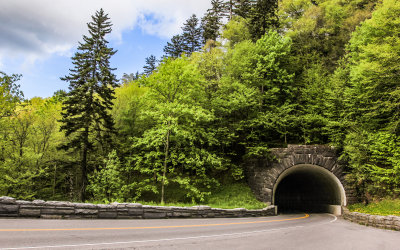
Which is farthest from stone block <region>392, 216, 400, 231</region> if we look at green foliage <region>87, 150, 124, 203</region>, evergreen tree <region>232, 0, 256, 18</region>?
evergreen tree <region>232, 0, 256, 18</region>

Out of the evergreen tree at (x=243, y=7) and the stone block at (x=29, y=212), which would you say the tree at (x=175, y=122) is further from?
the evergreen tree at (x=243, y=7)

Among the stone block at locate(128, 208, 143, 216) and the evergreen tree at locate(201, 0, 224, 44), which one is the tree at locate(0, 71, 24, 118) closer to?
the stone block at locate(128, 208, 143, 216)

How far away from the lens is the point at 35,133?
71.3 feet

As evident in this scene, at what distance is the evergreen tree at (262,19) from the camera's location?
2997 cm

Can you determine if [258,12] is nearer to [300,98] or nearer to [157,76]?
[300,98]

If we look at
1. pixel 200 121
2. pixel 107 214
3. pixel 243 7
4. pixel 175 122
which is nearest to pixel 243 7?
pixel 243 7

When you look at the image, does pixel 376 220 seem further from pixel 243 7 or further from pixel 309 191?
pixel 243 7

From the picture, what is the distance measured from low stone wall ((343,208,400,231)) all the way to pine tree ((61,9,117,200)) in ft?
69.7

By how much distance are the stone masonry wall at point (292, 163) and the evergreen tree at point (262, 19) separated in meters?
15.8

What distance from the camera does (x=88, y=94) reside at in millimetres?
22031

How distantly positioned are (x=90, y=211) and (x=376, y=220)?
50.8 ft

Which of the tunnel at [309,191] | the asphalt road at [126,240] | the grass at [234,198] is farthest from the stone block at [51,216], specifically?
the tunnel at [309,191]

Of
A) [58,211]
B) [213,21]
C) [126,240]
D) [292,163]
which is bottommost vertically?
[126,240]

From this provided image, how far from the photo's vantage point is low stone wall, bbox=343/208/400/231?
12328mm
